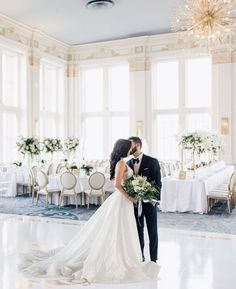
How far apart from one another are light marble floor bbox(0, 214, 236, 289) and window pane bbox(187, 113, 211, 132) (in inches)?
327

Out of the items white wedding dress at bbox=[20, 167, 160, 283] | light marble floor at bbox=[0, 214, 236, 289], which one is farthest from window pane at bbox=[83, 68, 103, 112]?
white wedding dress at bbox=[20, 167, 160, 283]

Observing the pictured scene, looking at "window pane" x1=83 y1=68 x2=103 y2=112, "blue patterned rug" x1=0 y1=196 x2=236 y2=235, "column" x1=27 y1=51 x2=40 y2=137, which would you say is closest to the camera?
"blue patterned rug" x1=0 y1=196 x2=236 y2=235

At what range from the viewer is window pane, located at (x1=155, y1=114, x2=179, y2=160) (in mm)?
14633

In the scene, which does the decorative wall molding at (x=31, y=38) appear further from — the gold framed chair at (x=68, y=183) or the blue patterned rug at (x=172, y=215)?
the gold framed chair at (x=68, y=183)

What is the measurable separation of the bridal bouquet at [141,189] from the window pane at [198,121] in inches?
404

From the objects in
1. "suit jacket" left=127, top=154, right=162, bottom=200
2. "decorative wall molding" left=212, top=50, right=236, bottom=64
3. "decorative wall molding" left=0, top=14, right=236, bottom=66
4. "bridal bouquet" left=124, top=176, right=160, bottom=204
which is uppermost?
"decorative wall molding" left=0, top=14, right=236, bottom=66

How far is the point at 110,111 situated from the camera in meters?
15.5

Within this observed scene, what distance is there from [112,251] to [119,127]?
1158 cm

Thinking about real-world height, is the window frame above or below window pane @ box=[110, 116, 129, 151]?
above

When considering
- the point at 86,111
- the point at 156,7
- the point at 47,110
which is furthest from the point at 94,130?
the point at 156,7

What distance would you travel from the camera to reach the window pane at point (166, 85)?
14453 millimetres

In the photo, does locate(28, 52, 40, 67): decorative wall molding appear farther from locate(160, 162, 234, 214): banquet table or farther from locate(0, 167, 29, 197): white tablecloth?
locate(160, 162, 234, 214): banquet table

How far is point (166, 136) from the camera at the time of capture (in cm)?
1473

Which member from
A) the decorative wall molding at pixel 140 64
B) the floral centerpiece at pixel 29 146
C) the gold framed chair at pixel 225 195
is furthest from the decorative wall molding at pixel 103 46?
the gold framed chair at pixel 225 195
